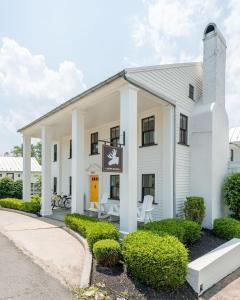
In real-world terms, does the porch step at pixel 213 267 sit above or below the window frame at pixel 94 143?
below

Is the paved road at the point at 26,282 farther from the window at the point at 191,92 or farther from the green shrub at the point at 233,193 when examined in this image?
the window at the point at 191,92

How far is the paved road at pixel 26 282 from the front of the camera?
4840 mm

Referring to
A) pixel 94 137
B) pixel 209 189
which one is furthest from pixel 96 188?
pixel 209 189

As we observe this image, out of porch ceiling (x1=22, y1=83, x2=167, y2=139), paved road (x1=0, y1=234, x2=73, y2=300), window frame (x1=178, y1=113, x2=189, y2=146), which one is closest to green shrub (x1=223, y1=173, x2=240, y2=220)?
window frame (x1=178, y1=113, x2=189, y2=146)

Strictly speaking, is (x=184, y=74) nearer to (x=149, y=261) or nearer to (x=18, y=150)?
(x=149, y=261)

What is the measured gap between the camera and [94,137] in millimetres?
15664

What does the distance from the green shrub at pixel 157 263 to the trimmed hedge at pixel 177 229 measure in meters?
1.09

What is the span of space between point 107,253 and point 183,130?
7.23 meters

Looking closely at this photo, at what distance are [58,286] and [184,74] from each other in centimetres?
1014

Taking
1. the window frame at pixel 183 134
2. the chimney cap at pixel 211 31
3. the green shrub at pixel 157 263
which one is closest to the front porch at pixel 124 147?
the window frame at pixel 183 134

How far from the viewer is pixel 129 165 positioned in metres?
8.11

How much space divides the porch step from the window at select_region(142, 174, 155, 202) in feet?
13.4

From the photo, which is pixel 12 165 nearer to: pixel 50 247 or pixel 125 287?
pixel 50 247

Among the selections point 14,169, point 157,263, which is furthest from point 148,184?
point 14,169
